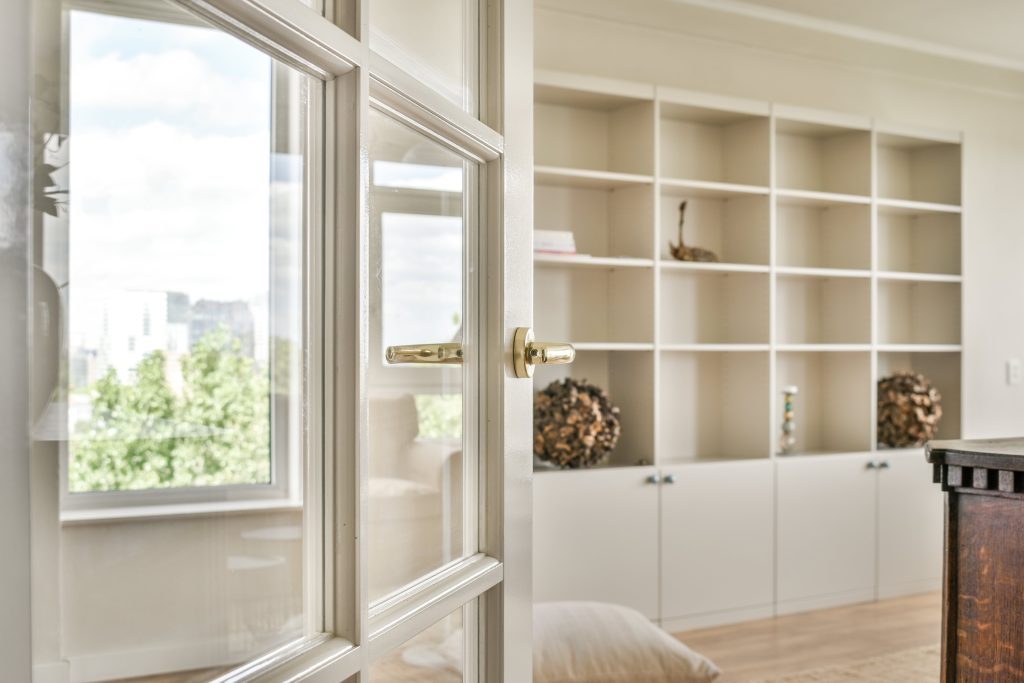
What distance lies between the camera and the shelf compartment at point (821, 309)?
4453 mm

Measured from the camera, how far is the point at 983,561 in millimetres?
1469

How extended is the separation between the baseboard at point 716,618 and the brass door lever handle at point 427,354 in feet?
10.2

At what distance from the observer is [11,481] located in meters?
0.42

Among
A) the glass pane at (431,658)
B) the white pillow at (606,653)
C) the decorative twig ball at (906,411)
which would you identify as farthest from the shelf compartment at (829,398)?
the glass pane at (431,658)

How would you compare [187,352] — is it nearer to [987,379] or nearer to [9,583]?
[9,583]

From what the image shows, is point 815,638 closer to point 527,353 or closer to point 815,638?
point 815,638

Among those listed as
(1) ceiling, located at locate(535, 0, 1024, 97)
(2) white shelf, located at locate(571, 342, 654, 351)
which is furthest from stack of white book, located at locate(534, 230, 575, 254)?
(1) ceiling, located at locate(535, 0, 1024, 97)

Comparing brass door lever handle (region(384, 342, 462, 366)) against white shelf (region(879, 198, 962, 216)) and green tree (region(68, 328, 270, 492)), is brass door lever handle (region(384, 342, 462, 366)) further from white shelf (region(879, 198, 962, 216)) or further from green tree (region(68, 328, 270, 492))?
white shelf (region(879, 198, 962, 216))

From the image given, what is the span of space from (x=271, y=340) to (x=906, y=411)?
4.25 m

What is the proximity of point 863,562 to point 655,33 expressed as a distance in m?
2.44

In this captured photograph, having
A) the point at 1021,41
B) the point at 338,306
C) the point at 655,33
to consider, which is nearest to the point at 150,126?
the point at 338,306

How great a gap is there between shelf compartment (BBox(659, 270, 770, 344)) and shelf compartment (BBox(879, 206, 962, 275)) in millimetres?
947

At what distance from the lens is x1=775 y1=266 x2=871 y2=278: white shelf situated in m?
4.13

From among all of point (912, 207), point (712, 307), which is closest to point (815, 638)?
point (712, 307)
